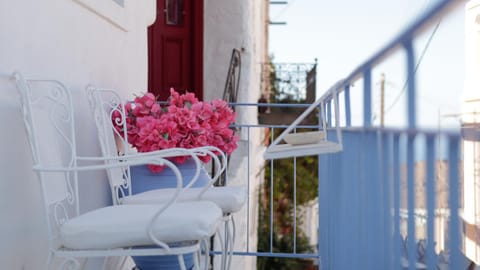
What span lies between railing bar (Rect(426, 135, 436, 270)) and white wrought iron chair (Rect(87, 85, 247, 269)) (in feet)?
3.07

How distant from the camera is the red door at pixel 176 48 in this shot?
5.71m

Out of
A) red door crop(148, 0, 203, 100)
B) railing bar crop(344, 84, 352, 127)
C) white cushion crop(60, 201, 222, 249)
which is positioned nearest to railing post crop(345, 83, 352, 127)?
railing bar crop(344, 84, 352, 127)

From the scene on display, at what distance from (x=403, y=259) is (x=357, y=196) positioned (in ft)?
1.57

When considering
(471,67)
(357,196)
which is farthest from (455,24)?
(471,67)

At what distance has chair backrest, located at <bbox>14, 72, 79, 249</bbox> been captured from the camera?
174cm

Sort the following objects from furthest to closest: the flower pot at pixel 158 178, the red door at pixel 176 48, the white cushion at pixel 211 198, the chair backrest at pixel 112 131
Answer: the red door at pixel 176 48, the flower pot at pixel 158 178, the chair backrest at pixel 112 131, the white cushion at pixel 211 198

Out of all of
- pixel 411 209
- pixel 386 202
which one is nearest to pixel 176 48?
pixel 386 202

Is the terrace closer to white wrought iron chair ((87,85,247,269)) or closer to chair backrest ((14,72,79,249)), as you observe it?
white wrought iron chair ((87,85,247,269))

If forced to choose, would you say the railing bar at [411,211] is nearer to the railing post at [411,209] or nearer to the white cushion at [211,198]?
the railing post at [411,209]

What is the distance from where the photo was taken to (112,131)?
260 centimetres

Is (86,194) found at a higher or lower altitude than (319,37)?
lower

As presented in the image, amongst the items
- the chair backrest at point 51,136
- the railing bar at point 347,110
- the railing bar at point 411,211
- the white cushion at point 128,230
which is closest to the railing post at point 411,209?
the railing bar at point 411,211

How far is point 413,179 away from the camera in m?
1.04

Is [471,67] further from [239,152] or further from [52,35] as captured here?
[239,152]
